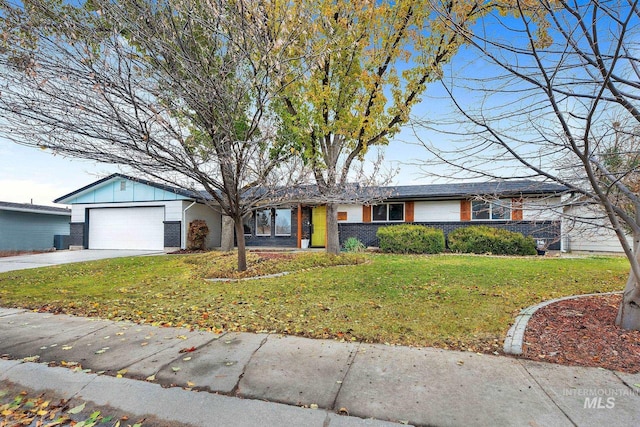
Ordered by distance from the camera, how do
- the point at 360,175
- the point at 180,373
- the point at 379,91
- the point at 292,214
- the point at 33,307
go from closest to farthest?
the point at 180,373 → the point at 33,307 → the point at 379,91 → the point at 360,175 → the point at 292,214

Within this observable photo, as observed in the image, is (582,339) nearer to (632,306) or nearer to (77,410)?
(632,306)

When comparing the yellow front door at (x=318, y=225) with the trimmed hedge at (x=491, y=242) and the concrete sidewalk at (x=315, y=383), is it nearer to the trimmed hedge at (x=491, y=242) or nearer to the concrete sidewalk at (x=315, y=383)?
the trimmed hedge at (x=491, y=242)

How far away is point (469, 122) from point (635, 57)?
1.86 m

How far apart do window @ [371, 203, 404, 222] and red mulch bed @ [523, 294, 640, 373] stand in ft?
36.4

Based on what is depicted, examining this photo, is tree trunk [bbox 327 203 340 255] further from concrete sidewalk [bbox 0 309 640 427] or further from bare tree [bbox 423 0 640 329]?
concrete sidewalk [bbox 0 309 640 427]

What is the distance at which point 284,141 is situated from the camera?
10.2 metres

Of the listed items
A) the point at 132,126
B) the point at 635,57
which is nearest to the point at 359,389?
the point at 635,57

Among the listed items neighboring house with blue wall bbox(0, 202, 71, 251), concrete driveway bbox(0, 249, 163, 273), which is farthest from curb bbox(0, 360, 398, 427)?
neighboring house with blue wall bbox(0, 202, 71, 251)

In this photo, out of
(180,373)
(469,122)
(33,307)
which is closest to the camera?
(180,373)

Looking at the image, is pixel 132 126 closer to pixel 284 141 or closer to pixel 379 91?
pixel 284 141

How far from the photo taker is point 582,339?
3.66 m

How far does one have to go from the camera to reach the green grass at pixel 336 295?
424cm

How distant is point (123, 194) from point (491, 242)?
18286mm

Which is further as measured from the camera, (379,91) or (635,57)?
(379,91)
